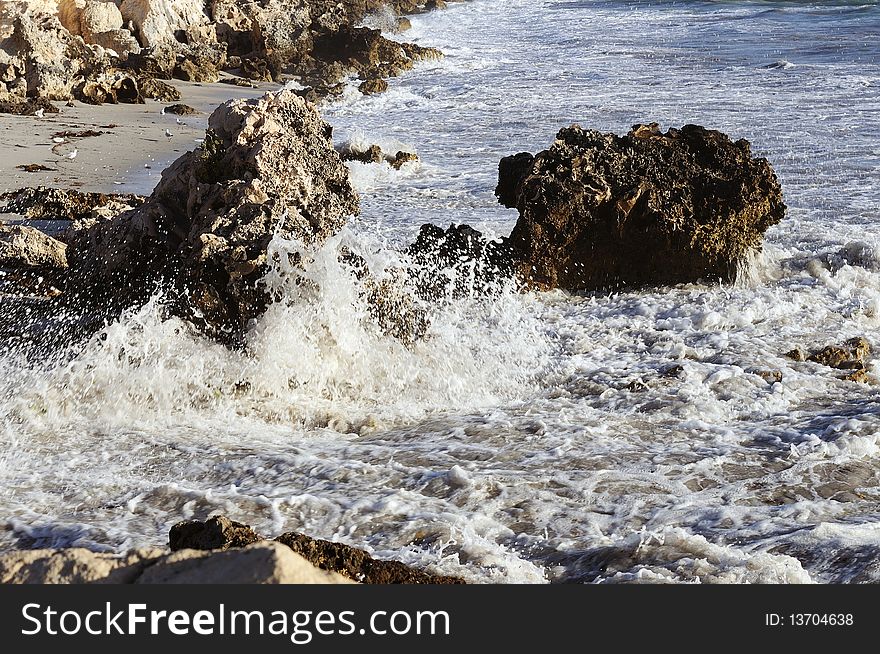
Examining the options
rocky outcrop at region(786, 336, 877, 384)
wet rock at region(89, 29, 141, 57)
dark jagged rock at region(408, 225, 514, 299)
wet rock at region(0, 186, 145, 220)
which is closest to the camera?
rocky outcrop at region(786, 336, 877, 384)

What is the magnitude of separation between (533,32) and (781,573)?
2667 cm

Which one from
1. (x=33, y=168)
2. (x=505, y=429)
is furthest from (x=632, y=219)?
(x=33, y=168)

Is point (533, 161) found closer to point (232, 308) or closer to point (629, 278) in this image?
point (629, 278)

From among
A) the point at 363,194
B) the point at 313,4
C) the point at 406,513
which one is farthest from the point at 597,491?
the point at 313,4

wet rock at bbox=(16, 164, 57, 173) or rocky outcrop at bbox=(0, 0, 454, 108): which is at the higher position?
rocky outcrop at bbox=(0, 0, 454, 108)

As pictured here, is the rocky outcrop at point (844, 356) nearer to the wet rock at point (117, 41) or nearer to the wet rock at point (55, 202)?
the wet rock at point (55, 202)

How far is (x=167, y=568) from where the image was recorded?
2.58m

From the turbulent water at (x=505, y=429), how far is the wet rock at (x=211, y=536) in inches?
24.9

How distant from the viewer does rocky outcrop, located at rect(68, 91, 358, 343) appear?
5.64 m

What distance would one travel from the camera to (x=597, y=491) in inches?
171

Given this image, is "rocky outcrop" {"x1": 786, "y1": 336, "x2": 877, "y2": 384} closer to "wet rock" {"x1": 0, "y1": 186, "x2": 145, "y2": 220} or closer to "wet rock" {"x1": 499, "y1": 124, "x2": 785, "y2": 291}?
"wet rock" {"x1": 499, "y1": 124, "x2": 785, "y2": 291}

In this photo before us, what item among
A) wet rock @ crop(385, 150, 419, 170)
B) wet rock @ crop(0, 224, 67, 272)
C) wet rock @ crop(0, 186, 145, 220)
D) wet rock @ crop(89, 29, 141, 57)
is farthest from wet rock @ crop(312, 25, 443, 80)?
wet rock @ crop(0, 224, 67, 272)

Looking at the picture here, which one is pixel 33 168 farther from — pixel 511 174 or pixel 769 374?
pixel 769 374

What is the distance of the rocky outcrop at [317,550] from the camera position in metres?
3.20
